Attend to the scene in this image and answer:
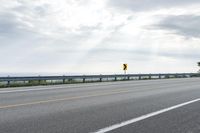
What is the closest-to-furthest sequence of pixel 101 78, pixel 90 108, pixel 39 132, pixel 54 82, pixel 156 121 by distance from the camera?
pixel 39 132 → pixel 156 121 → pixel 90 108 → pixel 54 82 → pixel 101 78

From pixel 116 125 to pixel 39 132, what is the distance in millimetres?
1810

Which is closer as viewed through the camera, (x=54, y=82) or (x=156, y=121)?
(x=156, y=121)

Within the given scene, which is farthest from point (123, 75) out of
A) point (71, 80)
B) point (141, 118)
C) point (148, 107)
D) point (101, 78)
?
point (141, 118)

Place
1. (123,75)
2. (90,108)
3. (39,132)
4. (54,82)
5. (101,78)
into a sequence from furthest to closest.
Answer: (123,75)
(101,78)
(54,82)
(90,108)
(39,132)

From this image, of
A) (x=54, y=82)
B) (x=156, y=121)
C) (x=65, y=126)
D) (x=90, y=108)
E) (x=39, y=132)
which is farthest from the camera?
(x=54, y=82)

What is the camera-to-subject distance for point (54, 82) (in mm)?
30750

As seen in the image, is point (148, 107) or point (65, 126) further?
point (148, 107)

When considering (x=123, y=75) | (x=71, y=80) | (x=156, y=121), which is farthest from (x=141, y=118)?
(x=123, y=75)

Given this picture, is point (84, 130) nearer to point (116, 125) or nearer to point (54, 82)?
point (116, 125)

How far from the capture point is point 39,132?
7.50 metres

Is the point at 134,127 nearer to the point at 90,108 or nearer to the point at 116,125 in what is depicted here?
the point at 116,125

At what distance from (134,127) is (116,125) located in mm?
415

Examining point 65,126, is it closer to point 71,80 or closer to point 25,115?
point 25,115

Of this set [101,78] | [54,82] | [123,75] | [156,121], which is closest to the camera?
[156,121]
